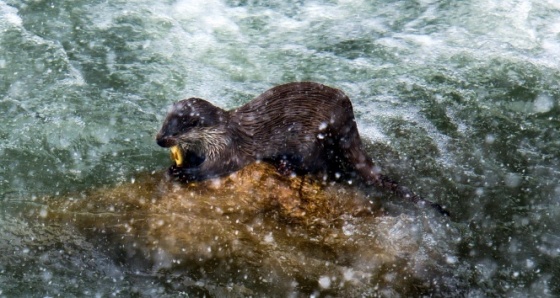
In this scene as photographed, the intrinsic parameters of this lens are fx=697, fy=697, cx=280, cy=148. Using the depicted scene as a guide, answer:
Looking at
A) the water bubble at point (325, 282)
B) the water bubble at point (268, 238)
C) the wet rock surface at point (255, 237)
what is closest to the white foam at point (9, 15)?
the wet rock surface at point (255, 237)

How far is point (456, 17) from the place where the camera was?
7445 millimetres

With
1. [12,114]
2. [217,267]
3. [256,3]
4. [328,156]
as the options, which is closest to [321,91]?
[328,156]

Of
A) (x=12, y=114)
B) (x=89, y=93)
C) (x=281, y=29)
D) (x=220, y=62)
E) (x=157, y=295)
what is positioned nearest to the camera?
(x=157, y=295)

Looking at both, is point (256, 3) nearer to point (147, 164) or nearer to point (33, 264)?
point (147, 164)

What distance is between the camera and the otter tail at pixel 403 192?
4.63 metres

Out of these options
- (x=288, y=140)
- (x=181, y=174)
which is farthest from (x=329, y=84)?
(x=181, y=174)

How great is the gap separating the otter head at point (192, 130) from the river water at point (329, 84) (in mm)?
480

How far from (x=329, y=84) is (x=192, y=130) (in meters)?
2.29

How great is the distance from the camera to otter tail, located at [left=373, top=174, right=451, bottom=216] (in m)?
4.63

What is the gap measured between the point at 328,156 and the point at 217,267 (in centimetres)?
110

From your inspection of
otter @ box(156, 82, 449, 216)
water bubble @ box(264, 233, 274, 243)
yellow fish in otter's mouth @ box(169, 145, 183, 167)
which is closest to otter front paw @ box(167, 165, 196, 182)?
otter @ box(156, 82, 449, 216)

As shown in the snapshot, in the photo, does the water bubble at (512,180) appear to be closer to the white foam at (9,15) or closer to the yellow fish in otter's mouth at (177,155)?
the yellow fish in otter's mouth at (177,155)

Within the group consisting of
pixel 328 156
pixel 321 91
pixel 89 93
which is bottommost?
pixel 89 93

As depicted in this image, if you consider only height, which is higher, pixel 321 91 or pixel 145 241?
pixel 321 91
